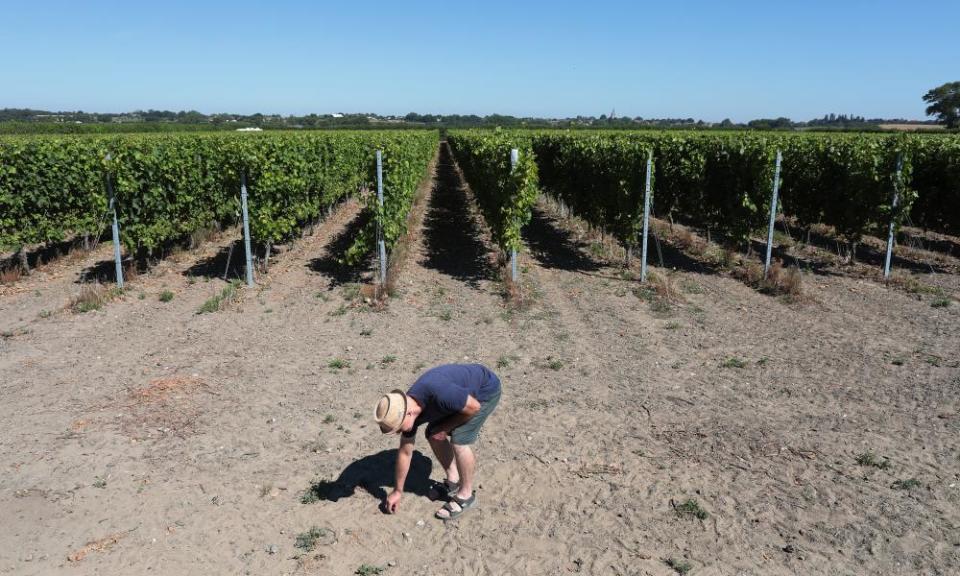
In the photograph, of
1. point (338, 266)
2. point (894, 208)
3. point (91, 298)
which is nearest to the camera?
point (91, 298)

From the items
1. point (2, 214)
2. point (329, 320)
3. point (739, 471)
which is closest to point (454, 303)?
point (329, 320)

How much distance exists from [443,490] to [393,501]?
18.3 inches

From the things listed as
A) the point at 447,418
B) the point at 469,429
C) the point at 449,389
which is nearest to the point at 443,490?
the point at 469,429

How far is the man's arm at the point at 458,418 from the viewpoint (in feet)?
14.8

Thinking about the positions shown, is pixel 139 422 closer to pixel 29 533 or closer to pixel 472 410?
pixel 29 533

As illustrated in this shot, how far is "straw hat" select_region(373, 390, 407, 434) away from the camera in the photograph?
427 cm

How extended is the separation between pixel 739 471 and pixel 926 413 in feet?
7.83

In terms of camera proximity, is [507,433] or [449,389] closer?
[449,389]

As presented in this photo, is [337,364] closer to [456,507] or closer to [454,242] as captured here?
[456,507]

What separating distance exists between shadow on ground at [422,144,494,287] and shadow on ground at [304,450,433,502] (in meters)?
6.23

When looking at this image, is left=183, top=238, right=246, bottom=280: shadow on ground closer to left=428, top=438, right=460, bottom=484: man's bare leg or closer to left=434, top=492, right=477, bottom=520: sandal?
left=428, top=438, right=460, bottom=484: man's bare leg

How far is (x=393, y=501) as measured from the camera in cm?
490

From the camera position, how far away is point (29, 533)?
15.4 ft

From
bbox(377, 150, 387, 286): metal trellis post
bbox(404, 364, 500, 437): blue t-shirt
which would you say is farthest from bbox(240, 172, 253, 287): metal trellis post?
bbox(404, 364, 500, 437): blue t-shirt
